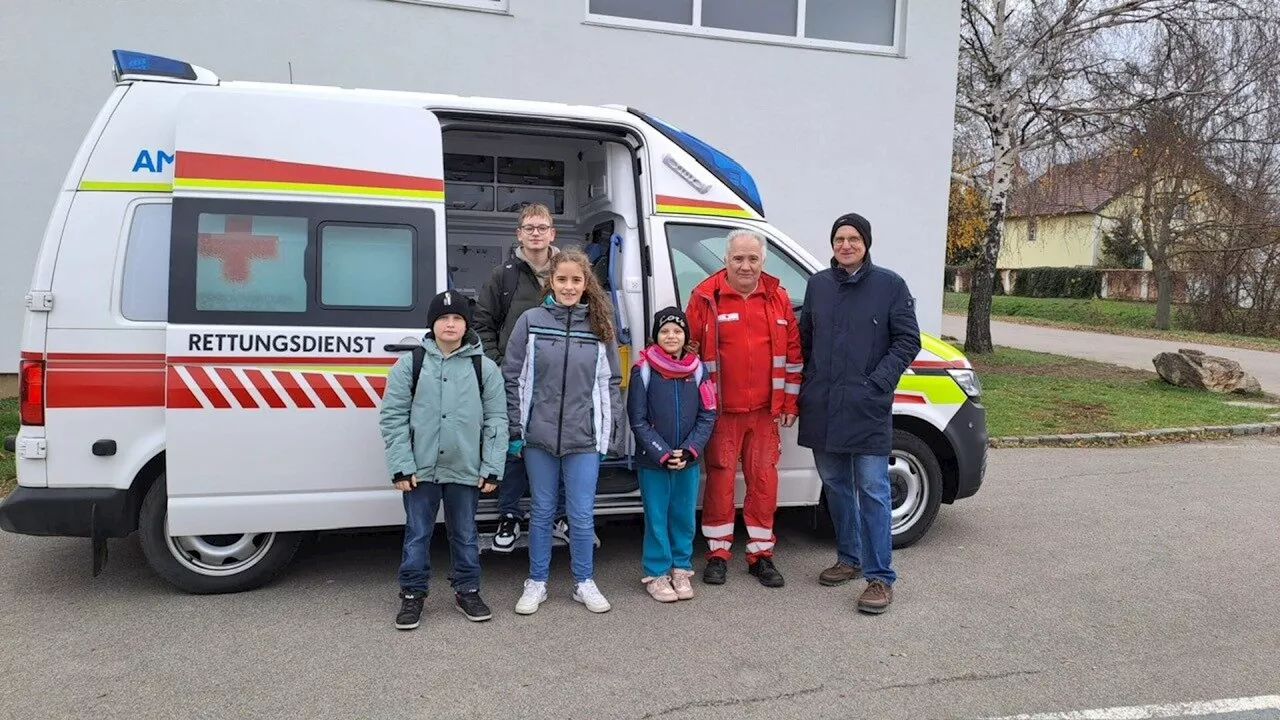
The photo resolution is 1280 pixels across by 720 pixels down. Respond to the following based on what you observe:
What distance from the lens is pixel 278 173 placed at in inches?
170

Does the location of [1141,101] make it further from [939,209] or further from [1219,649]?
[1219,649]

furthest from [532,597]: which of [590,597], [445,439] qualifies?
[445,439]

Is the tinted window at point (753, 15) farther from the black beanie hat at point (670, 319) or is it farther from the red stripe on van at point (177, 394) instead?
the red stripe on van at point (177, 394)

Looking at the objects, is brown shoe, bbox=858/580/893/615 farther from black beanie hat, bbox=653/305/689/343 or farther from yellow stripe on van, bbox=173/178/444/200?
yellow stripe on van, bbox=173/178/444/200

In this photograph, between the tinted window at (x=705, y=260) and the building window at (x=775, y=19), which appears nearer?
the tinted window at (x=705, y=260)

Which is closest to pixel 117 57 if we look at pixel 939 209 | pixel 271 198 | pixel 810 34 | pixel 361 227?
pixel 271 198

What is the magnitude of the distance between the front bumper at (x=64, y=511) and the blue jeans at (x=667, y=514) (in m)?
2.49

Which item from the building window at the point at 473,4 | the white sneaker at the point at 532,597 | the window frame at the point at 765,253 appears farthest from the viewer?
the building window at the point at 473,4

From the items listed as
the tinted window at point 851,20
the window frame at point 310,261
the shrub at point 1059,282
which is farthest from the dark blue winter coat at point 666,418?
the shrub at point 1059,282

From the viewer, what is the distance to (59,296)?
4109mm

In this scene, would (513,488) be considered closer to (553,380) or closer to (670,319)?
(553,380)

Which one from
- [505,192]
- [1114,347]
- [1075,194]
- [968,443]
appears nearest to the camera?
[968,443]

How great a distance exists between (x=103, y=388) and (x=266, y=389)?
2.31ft

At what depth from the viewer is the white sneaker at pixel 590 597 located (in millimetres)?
4461
